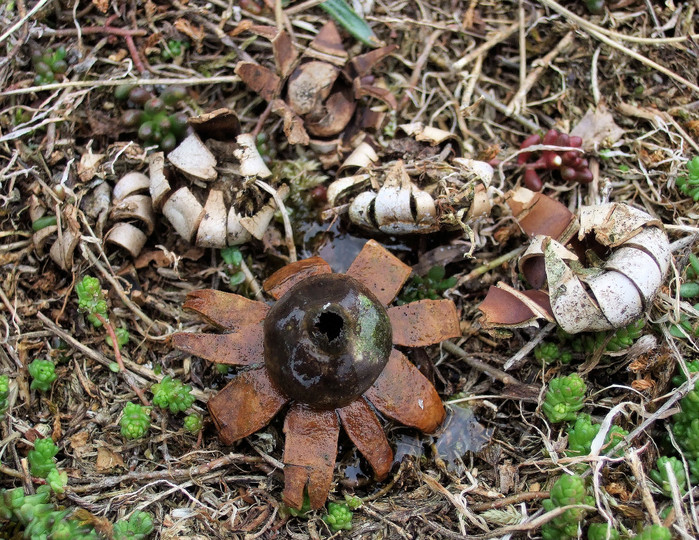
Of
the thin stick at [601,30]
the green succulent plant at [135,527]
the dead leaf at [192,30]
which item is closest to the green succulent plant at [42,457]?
the green succulent plant at [135,527]

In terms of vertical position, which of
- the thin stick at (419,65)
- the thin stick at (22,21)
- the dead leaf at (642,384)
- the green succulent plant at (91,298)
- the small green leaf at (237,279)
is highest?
the thin stick at (22,21)

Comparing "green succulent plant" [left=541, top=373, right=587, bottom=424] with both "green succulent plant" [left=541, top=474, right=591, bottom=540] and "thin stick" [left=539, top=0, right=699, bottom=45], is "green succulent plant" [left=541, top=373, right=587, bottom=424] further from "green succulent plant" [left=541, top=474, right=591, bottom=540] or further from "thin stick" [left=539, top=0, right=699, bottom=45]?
"thin stick" [left=539, top=0, right=699, bottom=45]

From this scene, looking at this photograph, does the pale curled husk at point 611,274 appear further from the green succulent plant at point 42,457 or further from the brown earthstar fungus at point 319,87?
the green succulent plant at point 42,457

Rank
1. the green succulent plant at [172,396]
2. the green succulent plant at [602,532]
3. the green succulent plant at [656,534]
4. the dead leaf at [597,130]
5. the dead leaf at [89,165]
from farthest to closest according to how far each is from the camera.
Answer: the dead leaf at [597,130]
the dead leaf at [89,165]
the green succulent plant at [172,396]
the green succulent plant at [602,532]
the green succulent plant at [656,534]

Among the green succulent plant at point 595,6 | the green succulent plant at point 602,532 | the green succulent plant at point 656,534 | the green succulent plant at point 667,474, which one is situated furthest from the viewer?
the green succulent plant at point 595,6

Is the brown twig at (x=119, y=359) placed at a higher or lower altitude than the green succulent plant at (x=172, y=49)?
lower

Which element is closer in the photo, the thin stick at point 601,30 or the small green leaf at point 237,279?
the small green leaf at point 237,279

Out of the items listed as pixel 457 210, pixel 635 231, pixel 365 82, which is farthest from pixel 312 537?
pixel 365 82
